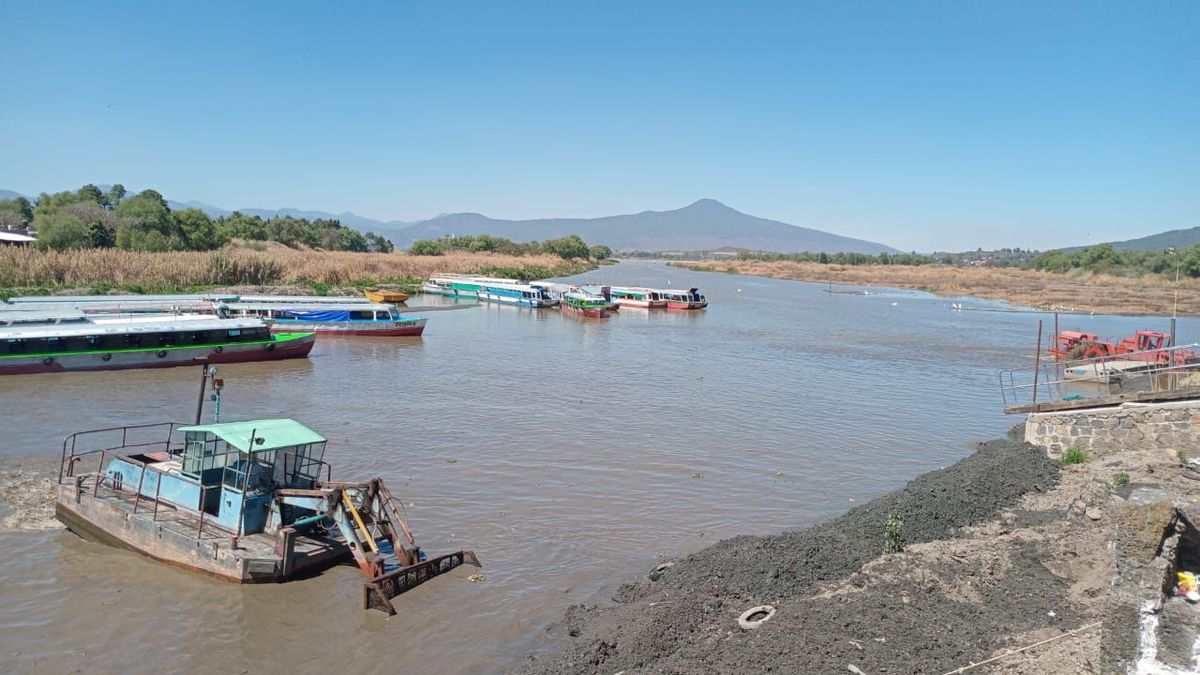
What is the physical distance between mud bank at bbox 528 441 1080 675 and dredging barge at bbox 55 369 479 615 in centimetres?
300

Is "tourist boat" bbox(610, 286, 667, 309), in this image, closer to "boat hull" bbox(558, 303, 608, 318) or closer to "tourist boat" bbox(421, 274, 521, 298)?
"boat hull" bbox(558, 303, 608, 318)

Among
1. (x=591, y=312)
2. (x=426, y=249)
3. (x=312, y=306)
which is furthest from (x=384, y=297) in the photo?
(x=426, y=249)

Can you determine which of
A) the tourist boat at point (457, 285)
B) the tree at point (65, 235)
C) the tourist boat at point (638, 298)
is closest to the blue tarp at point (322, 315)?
the tree at point (65, 235)

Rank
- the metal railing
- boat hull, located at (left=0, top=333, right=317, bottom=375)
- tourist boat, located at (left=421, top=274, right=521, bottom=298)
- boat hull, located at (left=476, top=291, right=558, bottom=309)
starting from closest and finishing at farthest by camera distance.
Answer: the metal railing < boat hull, located at (left=0, top=333, right=317, bottom=375) < boat hull, located at (left=476, top=291, right=558, bottom=309) < tourist boat, located at (left=421, top=274, right=521, bottom=298)

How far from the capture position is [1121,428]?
15531mm

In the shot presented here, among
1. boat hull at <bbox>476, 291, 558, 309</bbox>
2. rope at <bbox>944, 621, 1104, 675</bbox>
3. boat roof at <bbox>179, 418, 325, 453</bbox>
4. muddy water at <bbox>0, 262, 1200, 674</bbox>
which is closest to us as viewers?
rope at <bbox>944, 621, 1104, 675</bbox>

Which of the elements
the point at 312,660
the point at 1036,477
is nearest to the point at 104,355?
the point at 312,660

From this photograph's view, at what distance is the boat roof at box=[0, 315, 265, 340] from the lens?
89.3ft

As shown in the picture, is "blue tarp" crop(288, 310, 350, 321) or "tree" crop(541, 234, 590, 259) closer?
"blue tarp" crop(288, 310, 350, 321)

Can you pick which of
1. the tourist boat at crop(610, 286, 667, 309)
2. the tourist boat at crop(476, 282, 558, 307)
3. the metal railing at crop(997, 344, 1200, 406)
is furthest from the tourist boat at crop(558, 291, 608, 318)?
the metal railing at crop(997, 344, 1200, 406)

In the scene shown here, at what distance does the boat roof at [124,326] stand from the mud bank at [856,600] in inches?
979

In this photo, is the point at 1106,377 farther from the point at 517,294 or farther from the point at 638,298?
the point at 517,294

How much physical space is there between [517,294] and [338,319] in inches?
978

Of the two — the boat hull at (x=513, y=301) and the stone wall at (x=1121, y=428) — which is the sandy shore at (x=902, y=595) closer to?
the stone wall at (x=1121, y=428)
